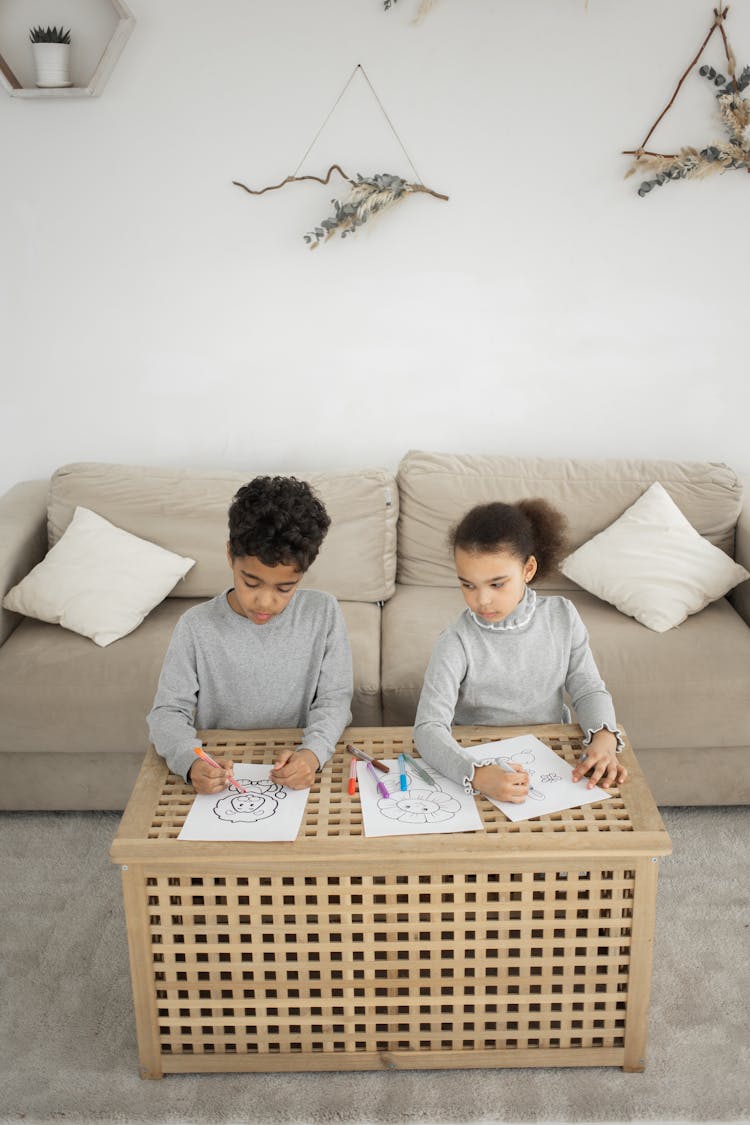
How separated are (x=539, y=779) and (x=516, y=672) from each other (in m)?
0.25

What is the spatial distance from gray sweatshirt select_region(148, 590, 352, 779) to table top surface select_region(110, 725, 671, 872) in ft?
0.58

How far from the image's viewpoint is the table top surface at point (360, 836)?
1.51m

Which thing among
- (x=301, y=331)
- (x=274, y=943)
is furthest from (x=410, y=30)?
(x=274, y=943)

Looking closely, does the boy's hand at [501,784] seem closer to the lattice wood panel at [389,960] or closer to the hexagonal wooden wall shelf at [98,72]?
the lattice wood panel at [389,960]

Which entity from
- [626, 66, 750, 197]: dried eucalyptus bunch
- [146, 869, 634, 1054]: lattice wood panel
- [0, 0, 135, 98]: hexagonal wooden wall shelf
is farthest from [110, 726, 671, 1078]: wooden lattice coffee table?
[0, 0, 135, 98]: hexagonal wooden wall shelf

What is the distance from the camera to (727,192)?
9.61 ft

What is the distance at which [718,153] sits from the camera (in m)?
2.86

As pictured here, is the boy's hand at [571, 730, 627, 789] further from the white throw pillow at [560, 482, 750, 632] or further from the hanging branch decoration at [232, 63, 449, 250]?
the hanging branch decoration at [232, 63, 449, 250]

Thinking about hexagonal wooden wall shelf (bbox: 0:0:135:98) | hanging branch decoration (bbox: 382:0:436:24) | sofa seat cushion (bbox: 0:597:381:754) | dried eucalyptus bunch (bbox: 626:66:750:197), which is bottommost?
sofa seat cushion (bbox: 0:597:381:754)

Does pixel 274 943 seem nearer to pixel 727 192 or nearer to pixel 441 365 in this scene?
pixel 441 365

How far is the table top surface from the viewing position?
151 centimetres

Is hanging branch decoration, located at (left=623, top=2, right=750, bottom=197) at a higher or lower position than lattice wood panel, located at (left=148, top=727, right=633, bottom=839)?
higher

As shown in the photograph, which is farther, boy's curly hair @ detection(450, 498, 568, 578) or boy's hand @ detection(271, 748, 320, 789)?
boy's curly hair @ detection(450, 498, 568, 578)

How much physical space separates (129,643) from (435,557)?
2.94 ft
